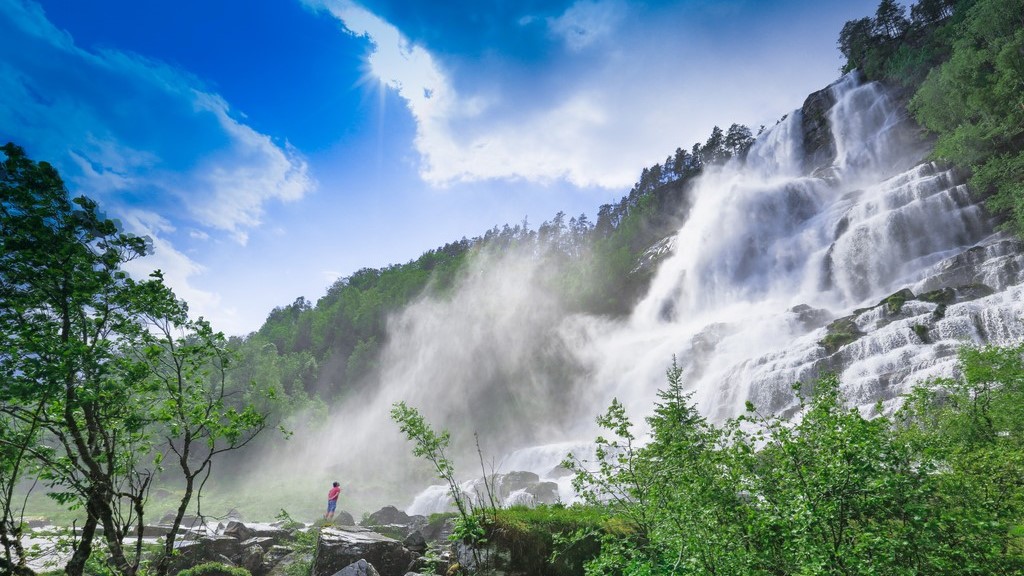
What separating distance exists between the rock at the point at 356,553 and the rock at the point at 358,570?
2.30 ft

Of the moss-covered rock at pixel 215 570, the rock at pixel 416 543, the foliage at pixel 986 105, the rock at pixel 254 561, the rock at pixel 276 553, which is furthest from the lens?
the foliage at pixel 986 105

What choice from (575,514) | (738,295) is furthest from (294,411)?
(575,514)

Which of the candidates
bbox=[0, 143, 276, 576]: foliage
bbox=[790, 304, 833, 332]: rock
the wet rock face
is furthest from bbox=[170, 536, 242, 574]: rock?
the wet rock face

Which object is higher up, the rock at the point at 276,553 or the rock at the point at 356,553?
the rock at the point at 356,553

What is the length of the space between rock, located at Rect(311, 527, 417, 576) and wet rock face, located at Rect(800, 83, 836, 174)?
5600 cm

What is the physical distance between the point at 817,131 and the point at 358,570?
2463 inches

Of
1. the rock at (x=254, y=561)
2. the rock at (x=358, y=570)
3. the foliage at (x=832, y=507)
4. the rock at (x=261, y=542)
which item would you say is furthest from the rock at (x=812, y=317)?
the rock at (x=254, y=561)

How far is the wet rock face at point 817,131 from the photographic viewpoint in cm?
4950

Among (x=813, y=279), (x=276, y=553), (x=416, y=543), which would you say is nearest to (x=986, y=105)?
(x=813, y=279)

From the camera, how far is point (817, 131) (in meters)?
51.8

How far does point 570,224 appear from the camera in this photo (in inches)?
3711

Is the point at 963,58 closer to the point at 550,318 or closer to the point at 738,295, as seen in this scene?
the point at 738,295

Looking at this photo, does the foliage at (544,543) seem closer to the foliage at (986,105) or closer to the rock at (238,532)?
the rock at (238,532)

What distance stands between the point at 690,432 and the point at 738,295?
3916 centimetres
